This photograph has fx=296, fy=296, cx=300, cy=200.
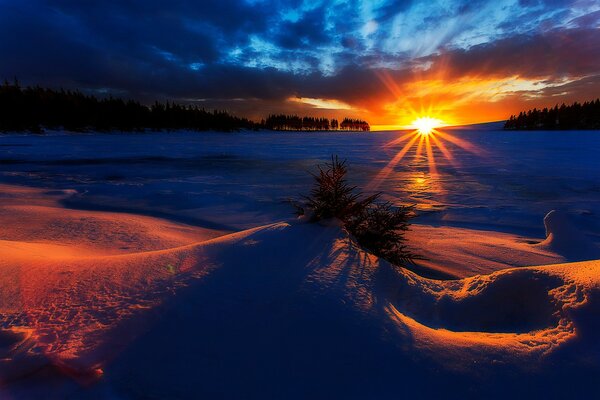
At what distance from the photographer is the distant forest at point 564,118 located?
5128 cm

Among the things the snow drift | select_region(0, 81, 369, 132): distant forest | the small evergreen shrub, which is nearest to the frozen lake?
the small evergreen shrub

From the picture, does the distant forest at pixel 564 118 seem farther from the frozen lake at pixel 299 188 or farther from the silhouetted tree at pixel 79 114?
the silhouetted tree at pixel 79 114

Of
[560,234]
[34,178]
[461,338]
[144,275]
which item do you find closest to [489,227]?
[560,234]

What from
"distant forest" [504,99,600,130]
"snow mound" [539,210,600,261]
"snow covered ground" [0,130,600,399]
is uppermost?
"distant forest" [504,99,600,130]

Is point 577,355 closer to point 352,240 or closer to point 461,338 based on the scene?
point 461,338

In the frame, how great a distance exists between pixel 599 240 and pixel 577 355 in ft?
16.3

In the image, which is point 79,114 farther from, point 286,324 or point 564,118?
point 564,118

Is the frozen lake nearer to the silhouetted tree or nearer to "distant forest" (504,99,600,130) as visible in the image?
the silhouetted tree

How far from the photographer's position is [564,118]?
183 feet

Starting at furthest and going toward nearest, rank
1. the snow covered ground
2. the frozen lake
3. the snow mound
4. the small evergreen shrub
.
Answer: the frozen lake, the snow mound, the small evergreen shrub, the snow covered ground

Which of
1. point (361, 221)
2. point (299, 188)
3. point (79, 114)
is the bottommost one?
point (299, 188)

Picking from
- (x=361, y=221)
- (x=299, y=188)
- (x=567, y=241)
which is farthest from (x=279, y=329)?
(x=299, y=188)

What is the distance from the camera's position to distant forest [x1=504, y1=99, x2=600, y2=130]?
5128 centimetres

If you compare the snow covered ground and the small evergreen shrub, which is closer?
the snow covered ground
